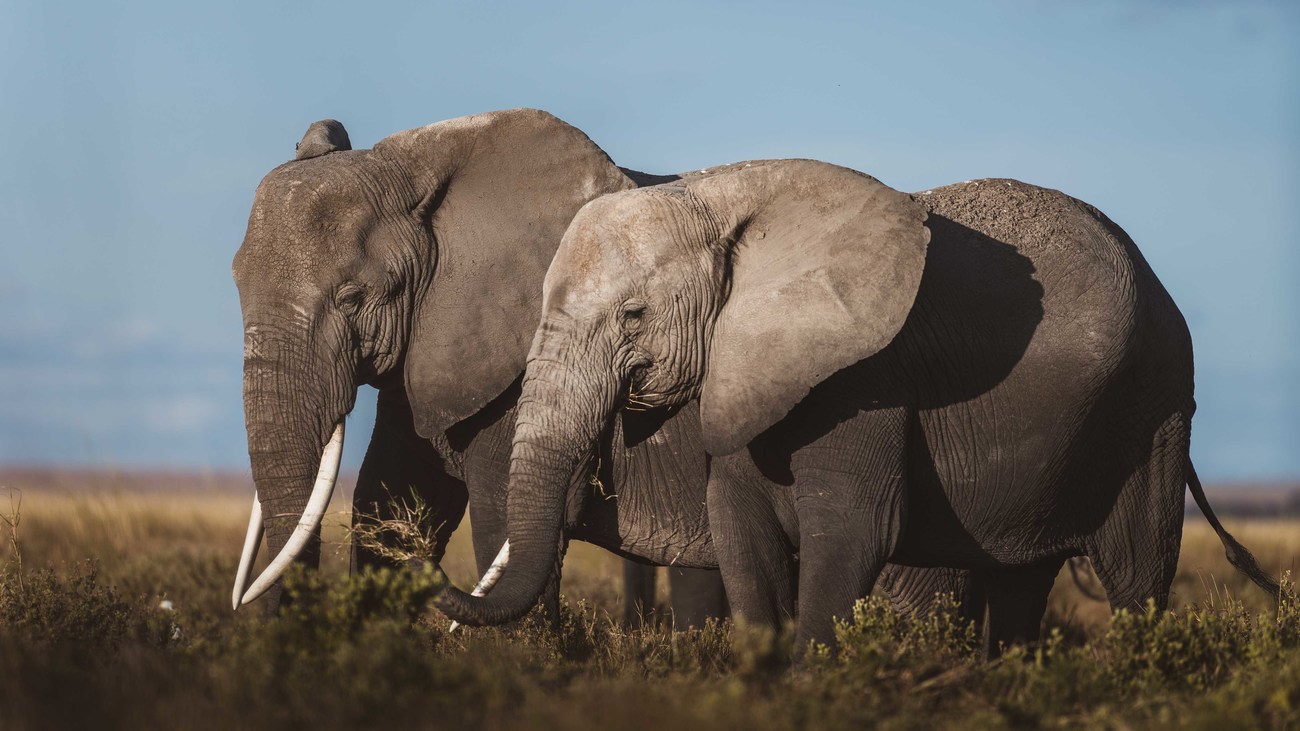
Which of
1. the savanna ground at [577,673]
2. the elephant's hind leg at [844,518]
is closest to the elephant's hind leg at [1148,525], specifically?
the savanna ground at [577,673]

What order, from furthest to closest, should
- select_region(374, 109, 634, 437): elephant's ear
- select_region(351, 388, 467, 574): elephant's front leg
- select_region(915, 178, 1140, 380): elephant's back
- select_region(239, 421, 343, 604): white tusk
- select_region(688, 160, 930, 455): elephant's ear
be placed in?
select_region(351, 388, 467, 574): elephant's front leg < select_region(374, 109, 634, 437): elephant's ear < select_region(239, 421, 343, 604): white tusk < select_region(915, 178, 1140, 380): elephant's back < select_region(688, 160, 930, 455): elephant's ear

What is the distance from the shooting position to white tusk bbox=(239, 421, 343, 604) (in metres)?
7.69

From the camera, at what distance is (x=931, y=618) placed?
6.84 metres

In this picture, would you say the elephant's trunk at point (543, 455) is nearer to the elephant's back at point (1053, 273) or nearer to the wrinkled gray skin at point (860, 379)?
the wrinkled gray skin at point (860, 379)

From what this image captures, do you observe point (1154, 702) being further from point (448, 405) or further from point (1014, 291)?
point (448, 405)

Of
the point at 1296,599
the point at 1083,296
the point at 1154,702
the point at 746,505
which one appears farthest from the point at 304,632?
the point at 1296,599

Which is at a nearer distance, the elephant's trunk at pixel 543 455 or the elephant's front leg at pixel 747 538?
the elephant's trunk at pixel 543 455

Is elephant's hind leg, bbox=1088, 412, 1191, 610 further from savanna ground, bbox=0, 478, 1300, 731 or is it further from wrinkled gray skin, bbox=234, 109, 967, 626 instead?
wrinkled gray skin, bbox=234, 109, 967, 626

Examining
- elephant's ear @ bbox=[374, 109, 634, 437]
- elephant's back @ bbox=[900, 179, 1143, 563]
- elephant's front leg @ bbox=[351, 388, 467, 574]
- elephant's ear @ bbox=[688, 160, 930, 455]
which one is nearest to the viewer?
elephant's ear @ bbox=[688, 160, 930, 455]

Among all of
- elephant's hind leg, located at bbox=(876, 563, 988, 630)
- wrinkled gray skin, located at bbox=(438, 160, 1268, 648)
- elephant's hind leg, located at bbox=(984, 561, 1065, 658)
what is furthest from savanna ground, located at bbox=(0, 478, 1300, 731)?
elephant's hind leg, located at bbox=(876, 563, 988, 630)

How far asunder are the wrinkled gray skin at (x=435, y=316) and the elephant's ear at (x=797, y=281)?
3.16 ft

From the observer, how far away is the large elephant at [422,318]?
7844 millimetres

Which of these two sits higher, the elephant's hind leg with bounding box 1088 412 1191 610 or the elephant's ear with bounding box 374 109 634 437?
the elephant's ear with bounding box 374 109 634 437

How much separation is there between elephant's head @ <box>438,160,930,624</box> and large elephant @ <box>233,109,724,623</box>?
1219 millimetres
